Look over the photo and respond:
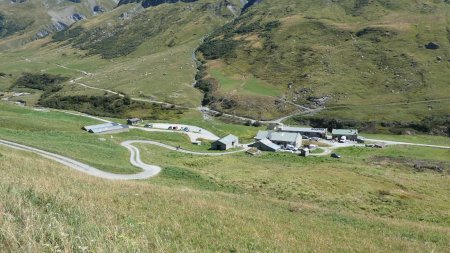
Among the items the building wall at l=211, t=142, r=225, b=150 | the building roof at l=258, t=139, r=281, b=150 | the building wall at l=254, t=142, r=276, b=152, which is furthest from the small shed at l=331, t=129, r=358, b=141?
the building wall at l=211, t=142, r=225, b=150

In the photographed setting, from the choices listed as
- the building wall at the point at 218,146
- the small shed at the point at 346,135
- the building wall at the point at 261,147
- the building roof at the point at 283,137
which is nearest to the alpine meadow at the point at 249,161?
the building wall at the point at 218,146

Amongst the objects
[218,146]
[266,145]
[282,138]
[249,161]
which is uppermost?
[282,138]

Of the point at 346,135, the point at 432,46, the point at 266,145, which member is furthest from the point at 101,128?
the point at 432,46

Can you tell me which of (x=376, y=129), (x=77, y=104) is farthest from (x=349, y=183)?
(x=77, y=104)

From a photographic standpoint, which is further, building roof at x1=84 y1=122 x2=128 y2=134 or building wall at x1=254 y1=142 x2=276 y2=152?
building roof at x1=84 y1=122 x2=128 y2=134

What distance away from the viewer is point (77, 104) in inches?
7121

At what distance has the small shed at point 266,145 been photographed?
96.1 m

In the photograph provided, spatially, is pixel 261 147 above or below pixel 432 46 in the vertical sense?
below

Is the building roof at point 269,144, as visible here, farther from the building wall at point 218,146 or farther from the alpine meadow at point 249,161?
the building wall at point 218,146

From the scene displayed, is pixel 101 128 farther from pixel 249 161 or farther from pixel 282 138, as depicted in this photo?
pixel 282 138

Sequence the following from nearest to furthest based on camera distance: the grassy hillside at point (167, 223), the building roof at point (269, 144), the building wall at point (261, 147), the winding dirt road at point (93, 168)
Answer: the grassy hillside at point (167, 223), the winding dirt road at point (93, 168), the building wall at point (261, 147), the building roof at point (269, 144)

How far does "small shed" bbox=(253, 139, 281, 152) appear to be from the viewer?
96125mm

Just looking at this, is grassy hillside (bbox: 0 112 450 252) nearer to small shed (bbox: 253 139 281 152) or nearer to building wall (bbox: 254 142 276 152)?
small shed (bbox: 253 139 281 152)

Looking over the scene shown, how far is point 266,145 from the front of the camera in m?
96.6
